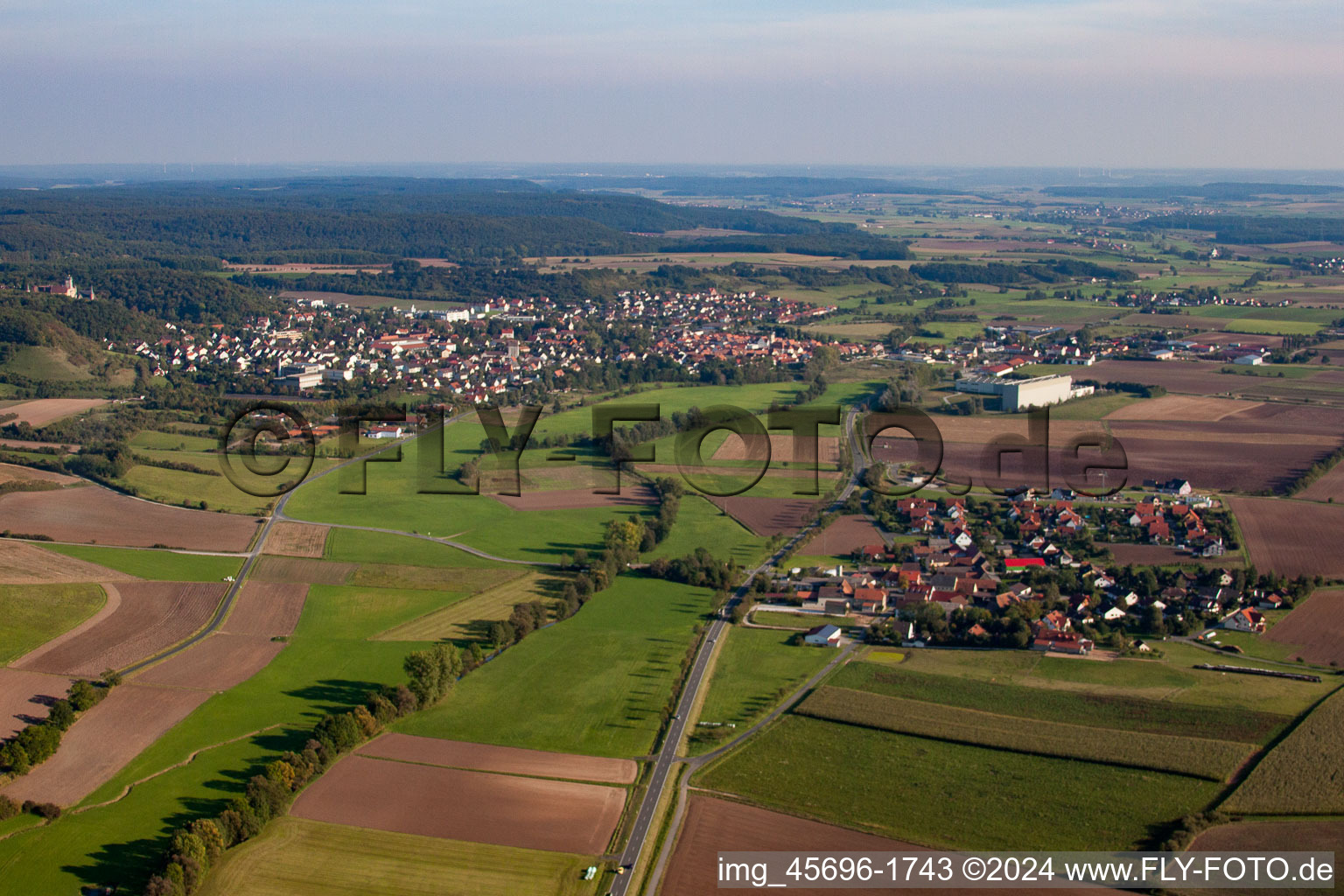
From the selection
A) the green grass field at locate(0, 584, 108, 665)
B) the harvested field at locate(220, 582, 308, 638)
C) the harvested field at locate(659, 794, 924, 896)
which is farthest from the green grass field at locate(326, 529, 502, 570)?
the harvested field at locate(659, 794, 924, 896)

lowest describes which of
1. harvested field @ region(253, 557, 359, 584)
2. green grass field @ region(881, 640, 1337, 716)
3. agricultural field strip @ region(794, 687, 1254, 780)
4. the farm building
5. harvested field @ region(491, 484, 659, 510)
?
agricultural field strip @ region(794, 687, 1254, 780)

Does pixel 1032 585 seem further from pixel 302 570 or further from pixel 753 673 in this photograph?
pixel 302 570

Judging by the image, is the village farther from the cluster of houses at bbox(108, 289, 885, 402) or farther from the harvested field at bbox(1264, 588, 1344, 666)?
the cluster of houses at bbox(108, 289, 885, 402)

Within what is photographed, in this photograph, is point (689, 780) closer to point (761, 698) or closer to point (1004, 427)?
point (761, 698)

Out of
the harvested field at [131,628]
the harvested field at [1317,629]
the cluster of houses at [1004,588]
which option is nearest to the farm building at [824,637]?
the cluster of houses at [1004,588]

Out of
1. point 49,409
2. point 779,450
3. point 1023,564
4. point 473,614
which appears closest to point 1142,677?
point 1023,564

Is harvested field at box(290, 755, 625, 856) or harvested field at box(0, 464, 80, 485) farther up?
harvested field at box(0, 464, 80, 485)

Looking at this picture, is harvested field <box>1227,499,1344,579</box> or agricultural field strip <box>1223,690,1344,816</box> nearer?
agricultural field strip <box>1223,690,1344,816</box>
